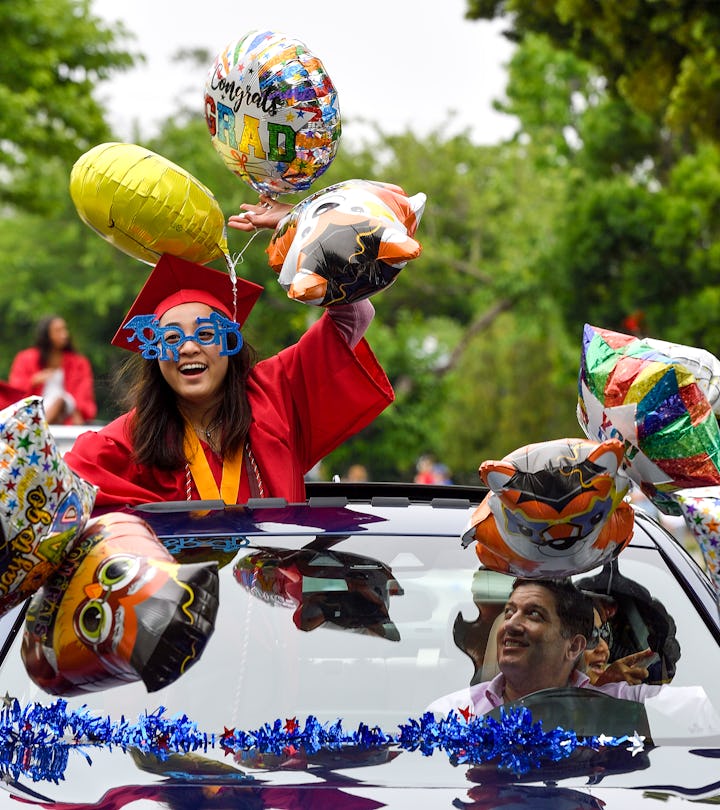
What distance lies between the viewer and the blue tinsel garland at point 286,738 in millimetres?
2992

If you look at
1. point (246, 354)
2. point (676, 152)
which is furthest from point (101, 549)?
point (676, 152)

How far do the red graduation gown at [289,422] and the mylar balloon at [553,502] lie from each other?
1.18m

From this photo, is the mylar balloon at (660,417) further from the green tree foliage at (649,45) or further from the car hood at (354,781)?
the green tree foliage at (649,45)

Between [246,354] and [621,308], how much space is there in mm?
21068

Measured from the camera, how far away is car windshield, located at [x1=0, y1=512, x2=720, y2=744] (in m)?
3.23

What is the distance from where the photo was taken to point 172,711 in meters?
3.19

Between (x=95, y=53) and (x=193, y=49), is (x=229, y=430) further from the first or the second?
(x=193, y=49)

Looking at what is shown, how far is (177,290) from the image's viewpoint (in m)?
4.31

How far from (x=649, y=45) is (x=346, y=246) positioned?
934 centimetres

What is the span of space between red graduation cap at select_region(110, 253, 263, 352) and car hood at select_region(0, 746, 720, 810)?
61.5 inches

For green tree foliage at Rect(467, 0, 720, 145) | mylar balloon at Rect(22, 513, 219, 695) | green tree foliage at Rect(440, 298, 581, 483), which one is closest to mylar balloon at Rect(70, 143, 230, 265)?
mylar balloon at Rect(22, 513, 219, 695)

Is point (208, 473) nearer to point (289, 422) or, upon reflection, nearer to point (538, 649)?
point (289, 422)

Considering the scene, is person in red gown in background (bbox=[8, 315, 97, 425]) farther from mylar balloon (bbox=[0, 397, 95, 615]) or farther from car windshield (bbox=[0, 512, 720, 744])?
mylar balloon (bbox=[0, 397, 95, 615])

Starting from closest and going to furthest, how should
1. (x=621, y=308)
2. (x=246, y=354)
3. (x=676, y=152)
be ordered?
(x=246, y=354), (x=621, y=308), (x=676, y=152)
